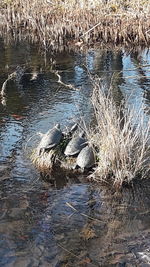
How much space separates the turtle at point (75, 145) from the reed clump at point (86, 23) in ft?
29.7

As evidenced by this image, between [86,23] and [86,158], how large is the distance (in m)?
10.7

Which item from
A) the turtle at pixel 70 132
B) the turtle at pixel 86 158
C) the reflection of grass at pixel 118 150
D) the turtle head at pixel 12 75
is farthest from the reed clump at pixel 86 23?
the reflection of grass at pixel 118 150

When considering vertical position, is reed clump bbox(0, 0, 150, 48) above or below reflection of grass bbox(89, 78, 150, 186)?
above

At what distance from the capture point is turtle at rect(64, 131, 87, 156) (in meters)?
6.11

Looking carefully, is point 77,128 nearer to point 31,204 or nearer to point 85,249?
point 31,204

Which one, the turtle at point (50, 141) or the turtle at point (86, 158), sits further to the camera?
the turtle at point (50, 141)

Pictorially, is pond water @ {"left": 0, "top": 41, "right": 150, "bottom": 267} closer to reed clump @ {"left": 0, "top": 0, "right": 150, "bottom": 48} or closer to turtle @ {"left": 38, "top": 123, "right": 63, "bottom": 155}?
turtle @ {"left": 38, "top": 123, "right": 63, "bottom": 155}

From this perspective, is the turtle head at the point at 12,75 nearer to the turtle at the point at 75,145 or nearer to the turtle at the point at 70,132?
the turtle at the point at 70,132

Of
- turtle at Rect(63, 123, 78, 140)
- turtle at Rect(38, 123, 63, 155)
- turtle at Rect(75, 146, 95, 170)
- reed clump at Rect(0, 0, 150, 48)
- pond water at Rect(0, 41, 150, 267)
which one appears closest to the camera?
pond water at Rect(0, 41, 150, 267)

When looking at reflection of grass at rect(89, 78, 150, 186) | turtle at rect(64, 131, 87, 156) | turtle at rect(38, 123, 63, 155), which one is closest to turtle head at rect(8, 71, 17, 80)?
turtle at rect(38, 123, 63, 155)

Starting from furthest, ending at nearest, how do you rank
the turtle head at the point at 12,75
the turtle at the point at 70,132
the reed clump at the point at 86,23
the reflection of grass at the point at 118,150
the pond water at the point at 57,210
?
the reed clump at the point at 86,23 → the turtle head at the point at 12,75 → the turtle at the point at 70,132 → the reflection of grass at the point at 118,150 → the pond water at the point at 57,210

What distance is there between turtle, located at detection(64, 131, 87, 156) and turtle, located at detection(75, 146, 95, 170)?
0.40ft

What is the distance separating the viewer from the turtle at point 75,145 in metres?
6.11

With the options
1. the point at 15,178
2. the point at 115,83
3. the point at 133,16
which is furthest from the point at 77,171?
the point at 133,16
